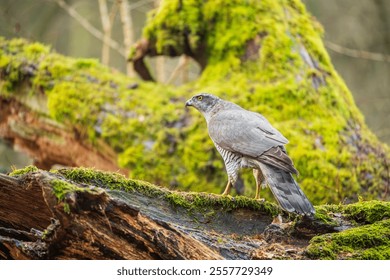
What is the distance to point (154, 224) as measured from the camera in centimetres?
341

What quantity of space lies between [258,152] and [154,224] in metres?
1.36

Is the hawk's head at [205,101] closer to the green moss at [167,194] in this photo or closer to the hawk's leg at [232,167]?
the hawk's leg at [232,167]

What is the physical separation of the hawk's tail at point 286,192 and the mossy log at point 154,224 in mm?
92

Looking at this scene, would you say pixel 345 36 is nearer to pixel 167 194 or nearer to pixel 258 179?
pixel 258 179

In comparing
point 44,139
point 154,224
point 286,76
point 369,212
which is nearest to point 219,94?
point 286,76

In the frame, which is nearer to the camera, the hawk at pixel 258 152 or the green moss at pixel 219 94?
the hawk at pixel 258 152

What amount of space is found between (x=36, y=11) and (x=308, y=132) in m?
8.74

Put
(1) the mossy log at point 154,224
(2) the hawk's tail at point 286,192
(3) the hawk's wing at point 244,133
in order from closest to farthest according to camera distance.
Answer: (1) the mossy log at point 154,224 < (2) the hawk's tail at point 286,192 < (3) the hawk's wing at point 244,133

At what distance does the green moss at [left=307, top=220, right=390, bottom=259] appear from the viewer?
138 inches

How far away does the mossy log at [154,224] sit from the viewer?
10.3 feet

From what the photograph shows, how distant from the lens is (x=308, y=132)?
6.76 m

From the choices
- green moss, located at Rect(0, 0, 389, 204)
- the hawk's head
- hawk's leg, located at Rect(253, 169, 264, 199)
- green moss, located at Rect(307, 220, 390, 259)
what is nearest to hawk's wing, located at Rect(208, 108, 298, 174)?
hawk's leg, located at Rect(253, 169, 264, 199)

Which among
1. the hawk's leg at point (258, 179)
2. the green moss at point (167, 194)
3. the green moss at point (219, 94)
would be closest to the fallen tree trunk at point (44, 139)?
the green moss at point (219, 94)
